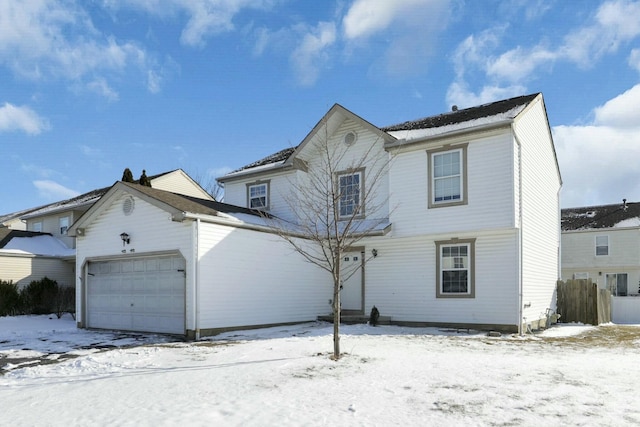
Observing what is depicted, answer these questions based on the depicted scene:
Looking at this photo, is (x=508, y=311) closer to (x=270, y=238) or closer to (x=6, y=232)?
(x=270, y=238)

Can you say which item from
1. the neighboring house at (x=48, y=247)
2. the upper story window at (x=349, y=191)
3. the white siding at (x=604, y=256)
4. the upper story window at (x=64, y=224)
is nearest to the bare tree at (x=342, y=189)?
the upper story window at (x=349, y=191)

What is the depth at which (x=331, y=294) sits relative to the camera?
762 inches

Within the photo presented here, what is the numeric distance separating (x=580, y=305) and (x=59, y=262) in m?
24.9

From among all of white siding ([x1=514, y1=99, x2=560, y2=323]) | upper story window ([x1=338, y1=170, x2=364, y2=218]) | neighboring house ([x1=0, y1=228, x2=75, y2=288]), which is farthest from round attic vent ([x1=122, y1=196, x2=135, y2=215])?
white siding ([x1=514, y1=99, x2=560, y2=323])

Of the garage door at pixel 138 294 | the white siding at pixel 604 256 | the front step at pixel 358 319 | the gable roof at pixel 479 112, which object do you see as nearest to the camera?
the garage door at pixel 138 294

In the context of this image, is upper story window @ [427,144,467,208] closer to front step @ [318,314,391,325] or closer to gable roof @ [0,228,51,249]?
front step @ [318,314,391,325]

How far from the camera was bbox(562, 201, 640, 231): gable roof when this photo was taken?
105 ft

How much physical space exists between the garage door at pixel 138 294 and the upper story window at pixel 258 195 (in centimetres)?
595

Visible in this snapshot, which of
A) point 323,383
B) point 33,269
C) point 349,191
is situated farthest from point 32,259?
point 323,383

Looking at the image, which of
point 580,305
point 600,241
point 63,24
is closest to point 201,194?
point 63,24

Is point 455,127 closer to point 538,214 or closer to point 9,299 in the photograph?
point 538,214

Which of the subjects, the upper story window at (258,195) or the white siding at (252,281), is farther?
the upper story window at (258,195)

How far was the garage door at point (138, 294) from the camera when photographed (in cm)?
1511

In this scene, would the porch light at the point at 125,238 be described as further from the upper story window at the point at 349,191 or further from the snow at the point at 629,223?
the snow at the point at 629,223
